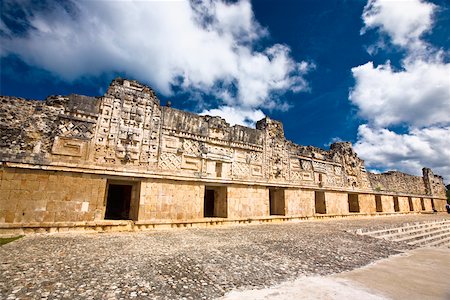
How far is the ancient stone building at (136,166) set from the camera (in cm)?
605

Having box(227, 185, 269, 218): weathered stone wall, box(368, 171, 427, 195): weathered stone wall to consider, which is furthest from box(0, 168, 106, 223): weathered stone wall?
box(368, 171, 427, 195): weathered stone wall

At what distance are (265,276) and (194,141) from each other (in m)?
6.52

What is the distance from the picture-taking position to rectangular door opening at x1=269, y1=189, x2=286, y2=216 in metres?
11.2

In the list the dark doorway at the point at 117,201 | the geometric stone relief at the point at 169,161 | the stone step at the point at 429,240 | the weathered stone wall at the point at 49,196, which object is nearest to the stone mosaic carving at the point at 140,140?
the geometric stone relief at the point at 169,161

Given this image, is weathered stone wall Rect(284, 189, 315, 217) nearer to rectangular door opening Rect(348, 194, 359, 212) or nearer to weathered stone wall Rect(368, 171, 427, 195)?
rectangular door opening Rect(348, 194, 359, 212)

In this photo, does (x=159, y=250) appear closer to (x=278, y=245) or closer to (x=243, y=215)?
(x=278, y=245)

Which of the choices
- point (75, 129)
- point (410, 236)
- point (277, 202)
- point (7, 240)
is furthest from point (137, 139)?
point (410, 236)

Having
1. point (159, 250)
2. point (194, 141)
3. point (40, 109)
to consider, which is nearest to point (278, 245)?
point (159, 250)

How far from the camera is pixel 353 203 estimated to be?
1535 cm

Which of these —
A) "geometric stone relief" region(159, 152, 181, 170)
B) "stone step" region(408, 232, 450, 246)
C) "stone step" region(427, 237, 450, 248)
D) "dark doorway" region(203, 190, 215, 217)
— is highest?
"geometric stone relief" region(159, 152, 181, 170)

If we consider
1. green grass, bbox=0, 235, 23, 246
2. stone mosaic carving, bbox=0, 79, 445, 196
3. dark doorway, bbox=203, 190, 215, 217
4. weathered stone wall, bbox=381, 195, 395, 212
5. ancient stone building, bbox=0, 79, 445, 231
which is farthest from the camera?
weathered stone wall, bbox=381, 195, 395, 212

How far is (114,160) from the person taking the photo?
23.8 feet

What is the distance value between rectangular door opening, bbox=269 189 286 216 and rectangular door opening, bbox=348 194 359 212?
7225 millimetres

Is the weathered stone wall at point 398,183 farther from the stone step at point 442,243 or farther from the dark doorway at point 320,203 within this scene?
the stone step at point 442,243
